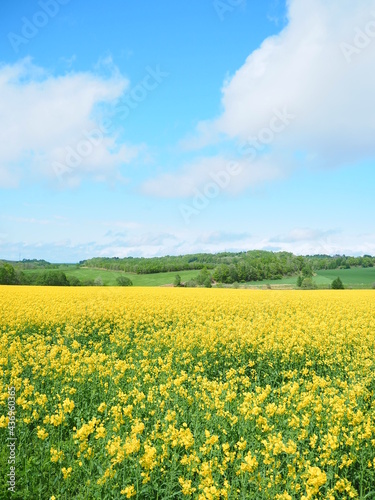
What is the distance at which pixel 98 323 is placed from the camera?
46.9 ft

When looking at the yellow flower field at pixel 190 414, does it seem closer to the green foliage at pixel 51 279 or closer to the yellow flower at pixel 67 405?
the yellow flower at pixel 67 405

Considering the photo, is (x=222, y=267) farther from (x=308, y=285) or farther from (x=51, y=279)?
(x=51, y=279)

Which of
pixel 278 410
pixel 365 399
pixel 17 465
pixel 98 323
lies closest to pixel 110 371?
pixel 17 465

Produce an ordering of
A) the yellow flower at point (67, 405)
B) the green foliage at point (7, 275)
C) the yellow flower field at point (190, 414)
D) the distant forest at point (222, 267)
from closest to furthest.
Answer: the yellow flower field at point (190, 414) < the yellow flower at point (67, 405) < the green foliage at point (7, 275) < the distant forest at point (222, 267)

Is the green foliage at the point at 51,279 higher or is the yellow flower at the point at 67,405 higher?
the green foliage at the point at 51,279

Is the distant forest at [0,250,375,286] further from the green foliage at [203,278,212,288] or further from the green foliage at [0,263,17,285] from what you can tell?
the green foliage at [203,278,212,288]

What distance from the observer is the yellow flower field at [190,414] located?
4320mm

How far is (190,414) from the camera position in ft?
19.8

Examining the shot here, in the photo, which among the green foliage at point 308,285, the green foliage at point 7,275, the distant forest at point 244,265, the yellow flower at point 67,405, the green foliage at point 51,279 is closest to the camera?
the yellow flower at point 67,405

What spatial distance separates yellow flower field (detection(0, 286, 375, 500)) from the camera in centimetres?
432

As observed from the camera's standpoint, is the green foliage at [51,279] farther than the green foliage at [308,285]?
No

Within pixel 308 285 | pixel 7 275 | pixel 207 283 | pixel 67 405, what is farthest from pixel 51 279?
pixel 67 405

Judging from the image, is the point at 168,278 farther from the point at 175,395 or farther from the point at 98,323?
the point at 175,395

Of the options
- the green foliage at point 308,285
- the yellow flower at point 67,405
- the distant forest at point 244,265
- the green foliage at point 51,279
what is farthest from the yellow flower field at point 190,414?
the distant forest at point 244,265
